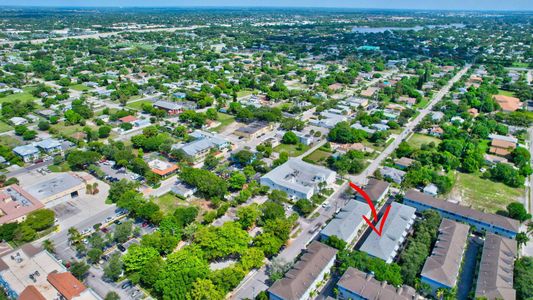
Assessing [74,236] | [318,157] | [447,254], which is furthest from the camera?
[318,157]

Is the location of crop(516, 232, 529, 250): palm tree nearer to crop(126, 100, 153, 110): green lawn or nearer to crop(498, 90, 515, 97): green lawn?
crop(126, 100, 153, 110): green lawn

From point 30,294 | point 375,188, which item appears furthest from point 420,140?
point 30,294

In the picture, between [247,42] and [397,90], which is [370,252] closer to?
[397,90]

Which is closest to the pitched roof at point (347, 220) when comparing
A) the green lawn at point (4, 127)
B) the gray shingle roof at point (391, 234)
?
the gray shingle roof at point (391, 234)

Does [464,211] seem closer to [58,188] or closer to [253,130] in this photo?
[253,130]

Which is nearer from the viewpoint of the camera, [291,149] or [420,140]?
[291,149]

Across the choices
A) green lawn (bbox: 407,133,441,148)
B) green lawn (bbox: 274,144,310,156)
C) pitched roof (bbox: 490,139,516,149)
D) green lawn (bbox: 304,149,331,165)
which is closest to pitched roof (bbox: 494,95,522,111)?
pitched roof (bbox: 490,139,516,149)

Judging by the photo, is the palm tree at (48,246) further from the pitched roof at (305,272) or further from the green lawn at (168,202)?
the pitched roof at (305,272)

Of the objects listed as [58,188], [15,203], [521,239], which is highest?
[521,239]
